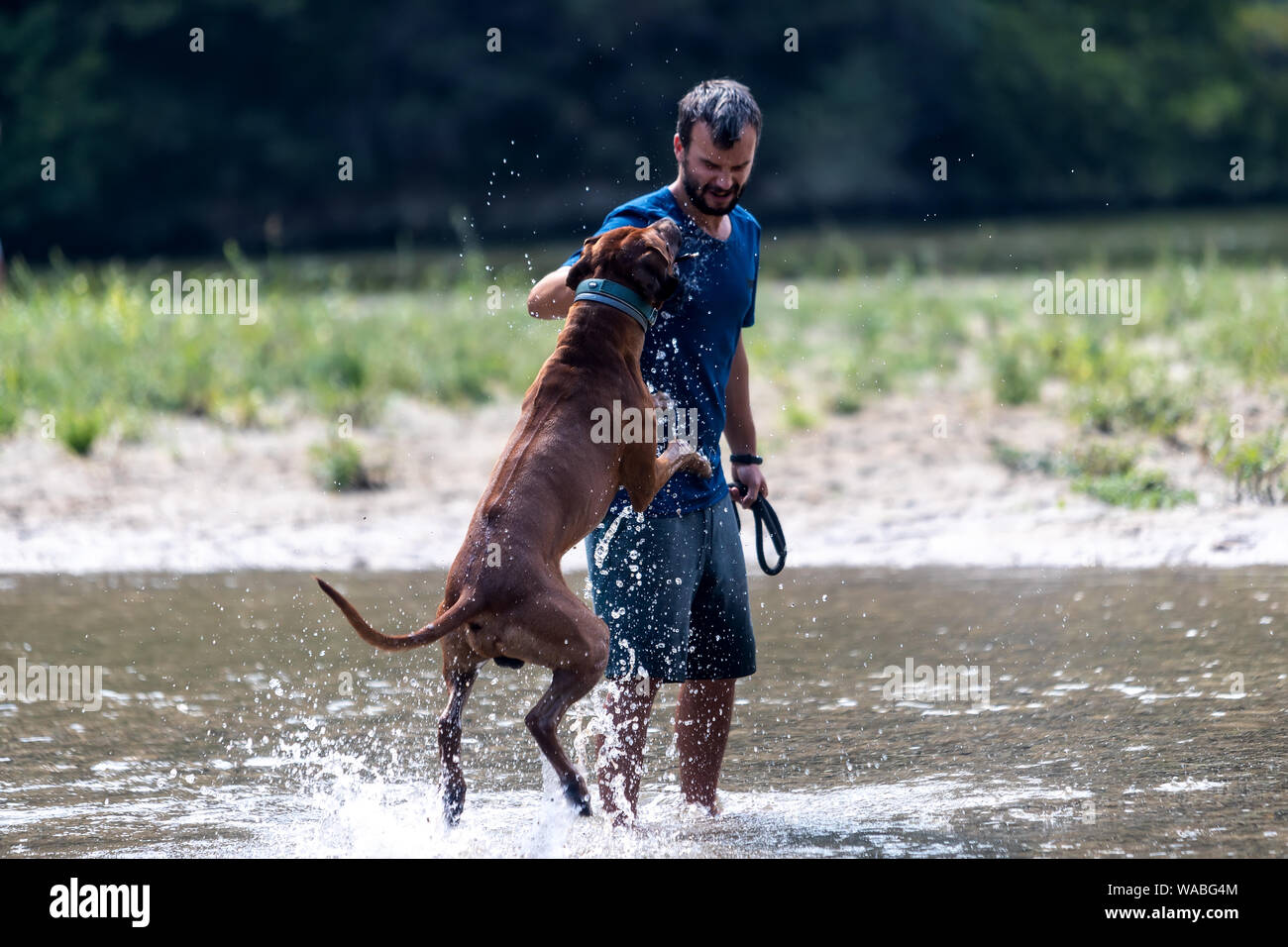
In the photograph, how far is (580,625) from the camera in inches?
147

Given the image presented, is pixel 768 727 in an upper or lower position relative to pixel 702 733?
lower

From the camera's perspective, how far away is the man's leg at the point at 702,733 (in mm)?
4496

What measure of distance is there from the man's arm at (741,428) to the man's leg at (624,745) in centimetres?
65

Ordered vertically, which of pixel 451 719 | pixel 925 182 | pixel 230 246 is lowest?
pixel 451 719

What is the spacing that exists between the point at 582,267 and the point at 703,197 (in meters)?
0.35

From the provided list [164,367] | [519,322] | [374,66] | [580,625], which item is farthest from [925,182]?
[580,625]

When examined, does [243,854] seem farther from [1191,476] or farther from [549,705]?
[1191,476]

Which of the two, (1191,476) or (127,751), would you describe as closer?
(127,751)

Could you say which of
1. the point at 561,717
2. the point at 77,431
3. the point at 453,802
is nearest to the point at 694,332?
the point at 561,717

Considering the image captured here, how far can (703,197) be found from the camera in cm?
408

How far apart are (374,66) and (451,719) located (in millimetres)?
32149

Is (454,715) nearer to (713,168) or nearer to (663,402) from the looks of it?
(663,402)

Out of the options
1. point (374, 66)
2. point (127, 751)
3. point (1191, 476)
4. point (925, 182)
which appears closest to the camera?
point (127, 751)

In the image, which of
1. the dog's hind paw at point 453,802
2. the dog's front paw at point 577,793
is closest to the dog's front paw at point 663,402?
the dog's front paw at point 577,793
